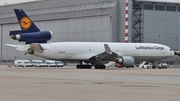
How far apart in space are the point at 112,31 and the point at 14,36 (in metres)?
40.4

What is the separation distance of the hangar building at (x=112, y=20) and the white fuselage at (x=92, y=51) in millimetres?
28003

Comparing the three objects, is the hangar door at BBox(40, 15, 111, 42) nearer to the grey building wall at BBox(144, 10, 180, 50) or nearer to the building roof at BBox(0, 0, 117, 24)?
the building roof at BBox(0, 0, 117, 24)

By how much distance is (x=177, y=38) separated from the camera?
3981 inches

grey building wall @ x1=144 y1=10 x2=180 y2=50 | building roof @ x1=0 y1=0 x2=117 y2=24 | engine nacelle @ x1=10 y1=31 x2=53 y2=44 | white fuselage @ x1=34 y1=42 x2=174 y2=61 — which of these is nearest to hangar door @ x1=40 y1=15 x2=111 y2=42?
building roof @ x1=0 y1=0 x2=117 y2=24

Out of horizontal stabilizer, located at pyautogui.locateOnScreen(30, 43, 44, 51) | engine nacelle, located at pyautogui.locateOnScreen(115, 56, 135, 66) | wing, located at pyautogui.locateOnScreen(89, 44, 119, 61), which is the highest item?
horizontal stabilizer, located at pyautogui.locateOnScreen(30, 43, 44, 51)

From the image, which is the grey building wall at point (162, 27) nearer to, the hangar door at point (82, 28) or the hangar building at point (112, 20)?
the hangar building at point (112, 20)

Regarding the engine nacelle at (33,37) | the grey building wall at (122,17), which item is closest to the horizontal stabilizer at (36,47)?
the engine nacelle at (33,37)

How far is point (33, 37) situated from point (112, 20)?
1511 inches

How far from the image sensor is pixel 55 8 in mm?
106562

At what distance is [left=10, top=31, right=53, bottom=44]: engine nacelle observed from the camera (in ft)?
186

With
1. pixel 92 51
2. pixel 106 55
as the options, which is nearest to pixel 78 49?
pixel 92 51

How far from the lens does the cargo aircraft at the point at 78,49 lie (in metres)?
57.7

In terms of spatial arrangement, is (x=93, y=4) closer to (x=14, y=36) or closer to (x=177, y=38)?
(x=177, y=38)

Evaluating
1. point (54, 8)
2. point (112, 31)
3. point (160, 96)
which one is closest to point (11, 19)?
point (54, 8)
